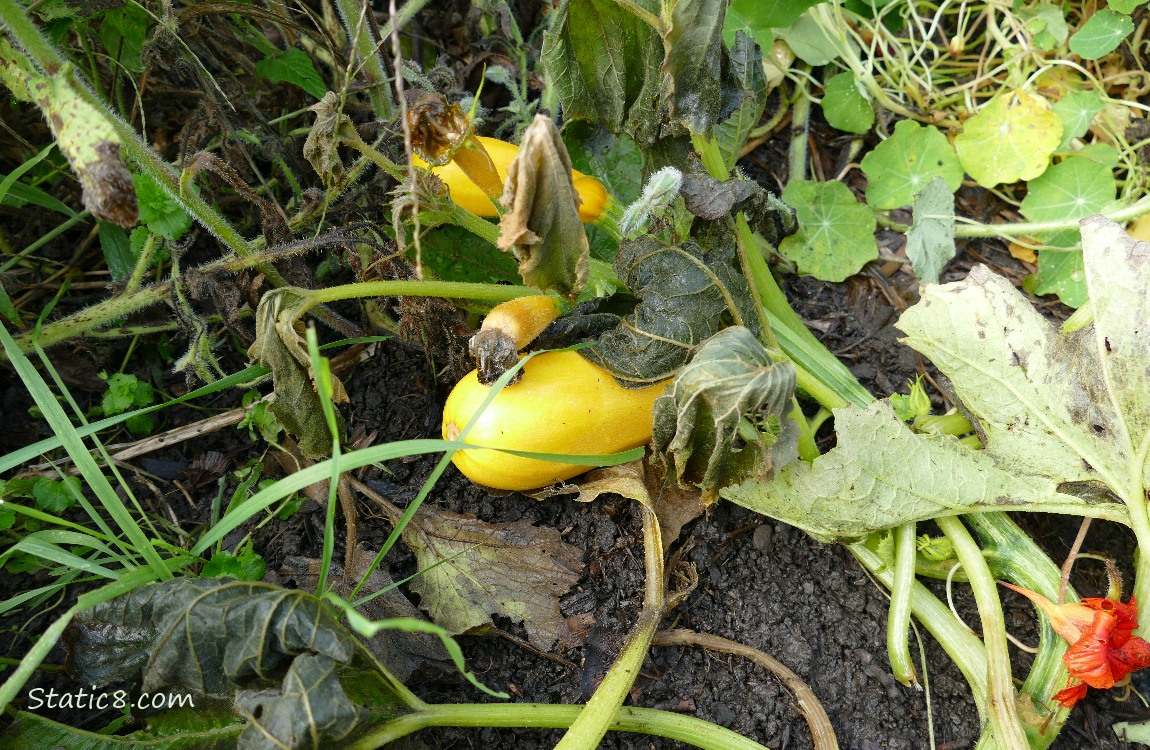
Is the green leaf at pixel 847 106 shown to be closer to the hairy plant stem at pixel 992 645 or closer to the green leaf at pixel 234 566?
the hairy plant stem at pixel 992 645

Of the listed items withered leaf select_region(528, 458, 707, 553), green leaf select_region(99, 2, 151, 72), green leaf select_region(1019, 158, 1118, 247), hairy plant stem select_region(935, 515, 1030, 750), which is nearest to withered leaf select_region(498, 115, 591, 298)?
withered leaf select_region(528, 458, 707, 553)

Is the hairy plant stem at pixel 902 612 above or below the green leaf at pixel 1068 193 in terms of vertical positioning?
below

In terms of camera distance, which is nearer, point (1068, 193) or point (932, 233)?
point (932, 233)

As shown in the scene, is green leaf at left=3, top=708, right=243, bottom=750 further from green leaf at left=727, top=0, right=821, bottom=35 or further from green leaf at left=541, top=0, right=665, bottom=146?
green leaf at left=727, top=0, right=821, bottom=35

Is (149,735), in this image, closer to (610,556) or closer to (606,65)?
(610,556)

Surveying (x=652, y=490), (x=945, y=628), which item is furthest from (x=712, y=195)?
(x=945, y=628)

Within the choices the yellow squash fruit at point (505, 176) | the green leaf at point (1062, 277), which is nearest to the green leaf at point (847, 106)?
the green leaf at point (1062, 277)

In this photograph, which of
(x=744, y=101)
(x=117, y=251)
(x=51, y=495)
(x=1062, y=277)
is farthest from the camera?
(x=1062, y=277)
